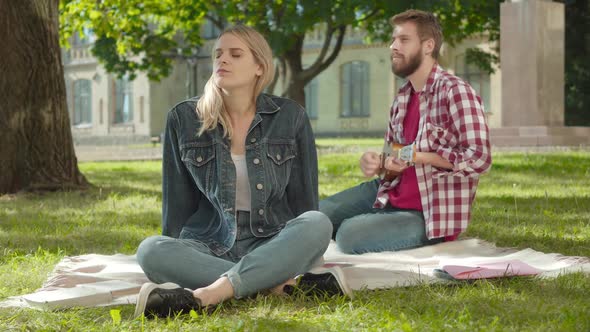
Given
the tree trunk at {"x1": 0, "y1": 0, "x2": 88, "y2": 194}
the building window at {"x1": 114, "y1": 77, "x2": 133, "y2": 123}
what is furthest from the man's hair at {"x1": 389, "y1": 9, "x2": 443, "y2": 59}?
the building window at {"x1": 114, "y1": 77, "x2": 133, "y2": 123}

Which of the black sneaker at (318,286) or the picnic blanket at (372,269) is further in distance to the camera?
the picnic blanket at (372,269)

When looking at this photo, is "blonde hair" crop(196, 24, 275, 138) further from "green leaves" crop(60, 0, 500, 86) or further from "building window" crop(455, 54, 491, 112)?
"building window" crop(455, 54, 491, 112)

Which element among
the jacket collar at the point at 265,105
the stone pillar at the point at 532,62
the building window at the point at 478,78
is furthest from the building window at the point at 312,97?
the jacket collar at the point at 265,105

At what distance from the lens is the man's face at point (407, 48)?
5062mm

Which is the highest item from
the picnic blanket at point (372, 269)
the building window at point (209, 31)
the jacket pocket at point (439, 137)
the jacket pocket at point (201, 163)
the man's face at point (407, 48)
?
the building window at point (209, 31)

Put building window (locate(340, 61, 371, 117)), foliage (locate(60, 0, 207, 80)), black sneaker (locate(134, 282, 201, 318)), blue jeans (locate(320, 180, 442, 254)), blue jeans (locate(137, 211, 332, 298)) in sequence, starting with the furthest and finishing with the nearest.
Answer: building window (locate(340, 61, 371, 117)), foliage (locate(60, 0, 207, 80)), blue jeans (locate(320, 180, 442, 254)), blue jeans (locate(137, 211, 332, 298)), black sneaker (locate(134, 282, 201, 318))

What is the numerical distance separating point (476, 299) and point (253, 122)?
1332 mm

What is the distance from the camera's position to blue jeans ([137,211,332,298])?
12.1ft

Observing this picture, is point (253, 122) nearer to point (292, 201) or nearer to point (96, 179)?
point (292, 201)

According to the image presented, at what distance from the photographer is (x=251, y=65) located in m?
4.12

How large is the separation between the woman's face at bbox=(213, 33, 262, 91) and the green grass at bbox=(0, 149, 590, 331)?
105cm

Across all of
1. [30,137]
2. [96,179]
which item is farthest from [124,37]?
[30,137]

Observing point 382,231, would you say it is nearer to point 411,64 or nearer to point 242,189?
point 411,64

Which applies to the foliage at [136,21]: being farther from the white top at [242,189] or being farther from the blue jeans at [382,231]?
the white top at [242,189]
